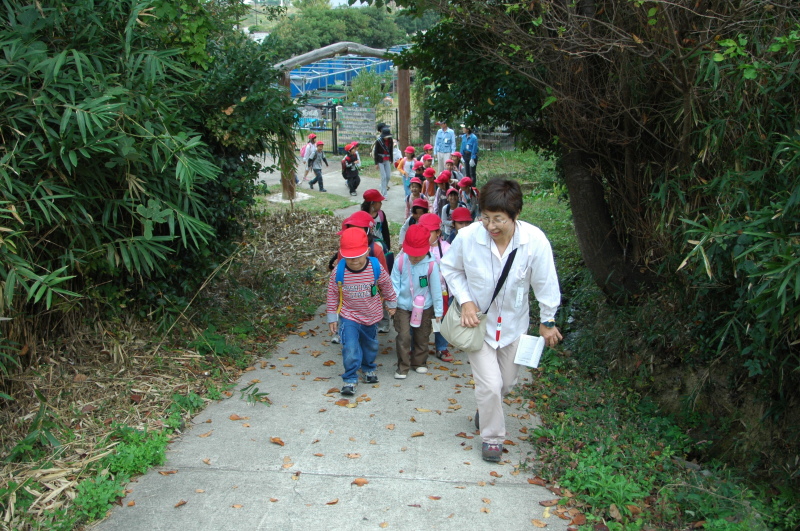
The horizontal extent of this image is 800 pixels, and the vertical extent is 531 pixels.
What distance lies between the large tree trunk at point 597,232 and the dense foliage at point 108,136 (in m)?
3.08

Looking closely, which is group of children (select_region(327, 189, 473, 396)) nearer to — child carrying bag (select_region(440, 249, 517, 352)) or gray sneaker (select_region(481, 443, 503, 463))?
child carrying bag (select_region(440, 249, 517, 352))

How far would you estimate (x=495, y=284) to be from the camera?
4.61 metres

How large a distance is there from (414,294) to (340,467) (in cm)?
215

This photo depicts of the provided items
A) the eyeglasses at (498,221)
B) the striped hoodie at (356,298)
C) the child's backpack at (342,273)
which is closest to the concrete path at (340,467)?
the striped hoodie at (356,298)

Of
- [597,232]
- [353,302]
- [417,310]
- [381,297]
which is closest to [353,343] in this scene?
[353,302]

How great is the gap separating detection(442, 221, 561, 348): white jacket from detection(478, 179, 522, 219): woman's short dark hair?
0.15 metres

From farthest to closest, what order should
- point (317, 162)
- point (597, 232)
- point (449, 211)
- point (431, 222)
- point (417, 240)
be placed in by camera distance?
1. point (317, 162)
2. point (449, 211)
3. point (597, 232)
4. point (431, 222)
5. point (417, 240)

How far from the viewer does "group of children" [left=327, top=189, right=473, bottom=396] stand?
5.87 meters

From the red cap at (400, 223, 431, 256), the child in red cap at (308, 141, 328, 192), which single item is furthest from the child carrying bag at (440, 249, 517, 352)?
the child in red cap at (308, 141, 328, 192)

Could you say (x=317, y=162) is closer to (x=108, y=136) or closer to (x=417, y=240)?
(x=417, y=240)

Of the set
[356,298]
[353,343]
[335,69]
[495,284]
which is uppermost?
[335,69]

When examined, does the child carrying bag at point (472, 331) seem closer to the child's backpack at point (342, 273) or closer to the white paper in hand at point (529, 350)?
the white paper in hand at point (529, 350)

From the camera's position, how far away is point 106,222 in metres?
5.16

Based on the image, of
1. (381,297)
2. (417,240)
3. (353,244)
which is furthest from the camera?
(417,240)
